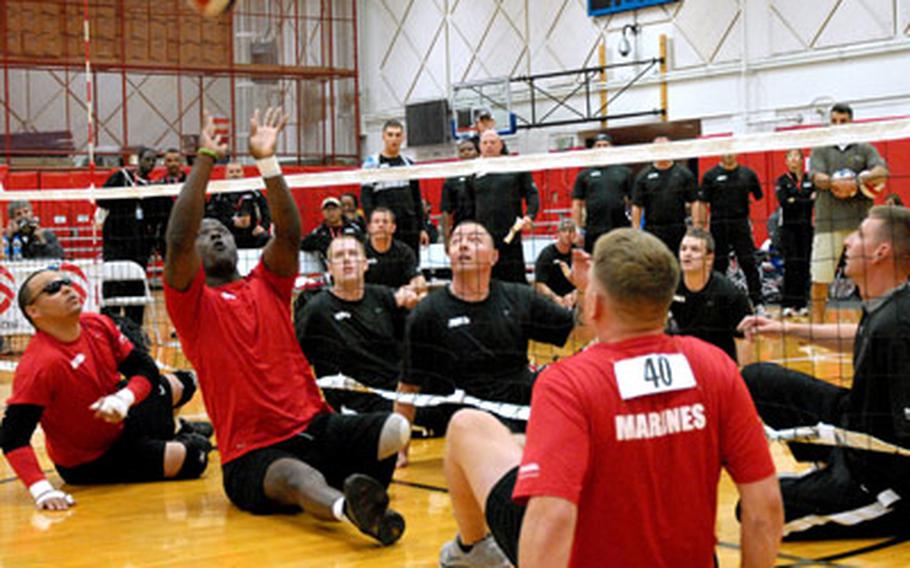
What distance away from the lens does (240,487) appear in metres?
5.44

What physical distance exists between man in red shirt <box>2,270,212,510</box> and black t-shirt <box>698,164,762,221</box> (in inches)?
315

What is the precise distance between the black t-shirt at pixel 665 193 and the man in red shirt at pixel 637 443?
9.47 m

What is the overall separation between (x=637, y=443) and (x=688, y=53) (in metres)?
20.3

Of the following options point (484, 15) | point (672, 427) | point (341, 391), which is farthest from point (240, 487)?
point (484, 15)

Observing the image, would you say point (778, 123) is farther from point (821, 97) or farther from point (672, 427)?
point (672, 427)

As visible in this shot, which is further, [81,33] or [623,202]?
[81,33]

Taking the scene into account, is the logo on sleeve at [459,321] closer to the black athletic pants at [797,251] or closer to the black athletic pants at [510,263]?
the black athletic pants at [510,263]

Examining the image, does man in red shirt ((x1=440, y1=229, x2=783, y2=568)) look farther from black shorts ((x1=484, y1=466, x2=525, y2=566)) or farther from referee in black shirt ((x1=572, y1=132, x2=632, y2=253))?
referee in black shirt ((x1=572, y1=132, x2=632, y2=253))

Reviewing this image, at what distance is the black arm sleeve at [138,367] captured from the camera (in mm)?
6270

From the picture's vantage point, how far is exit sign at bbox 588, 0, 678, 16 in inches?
894

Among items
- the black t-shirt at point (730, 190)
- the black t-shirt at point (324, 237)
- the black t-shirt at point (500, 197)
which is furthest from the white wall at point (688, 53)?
the black t-shirt at point (324, 237)

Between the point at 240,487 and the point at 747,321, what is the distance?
2.31 metres

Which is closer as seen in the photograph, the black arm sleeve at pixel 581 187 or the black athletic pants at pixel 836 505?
the black athletic pants at pixel 836 505

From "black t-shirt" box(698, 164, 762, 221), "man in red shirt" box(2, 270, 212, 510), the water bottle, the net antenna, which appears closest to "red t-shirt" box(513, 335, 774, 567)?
"man in red shirt" box(2, 270, 212, 510)
